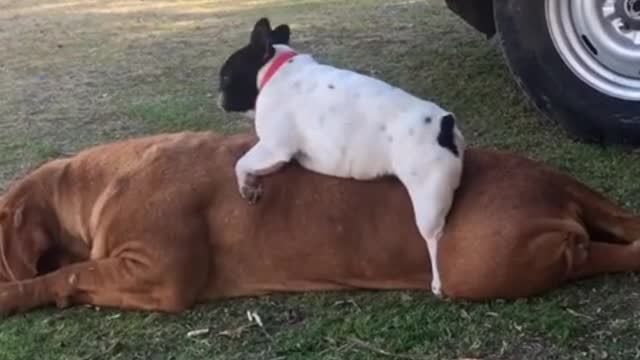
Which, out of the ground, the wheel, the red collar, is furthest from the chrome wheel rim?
the red collar

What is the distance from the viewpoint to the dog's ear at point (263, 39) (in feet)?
13.3

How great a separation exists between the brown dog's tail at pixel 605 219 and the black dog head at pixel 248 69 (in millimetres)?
1054

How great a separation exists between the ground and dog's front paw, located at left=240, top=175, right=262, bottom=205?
1.08 ft

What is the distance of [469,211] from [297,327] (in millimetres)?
628

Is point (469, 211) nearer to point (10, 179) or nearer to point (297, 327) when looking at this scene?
point (297, 327)

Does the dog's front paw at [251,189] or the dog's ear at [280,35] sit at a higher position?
the dog's ear at [280,35]

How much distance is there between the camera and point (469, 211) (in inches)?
151

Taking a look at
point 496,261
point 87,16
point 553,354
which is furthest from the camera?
point 87,16

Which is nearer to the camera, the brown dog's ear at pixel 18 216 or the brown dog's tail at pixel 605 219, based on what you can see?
the brown dog's tail at pixel 605 219

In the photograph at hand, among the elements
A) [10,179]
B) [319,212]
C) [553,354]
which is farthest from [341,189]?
[10,179]

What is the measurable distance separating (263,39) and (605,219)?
4.02 ft

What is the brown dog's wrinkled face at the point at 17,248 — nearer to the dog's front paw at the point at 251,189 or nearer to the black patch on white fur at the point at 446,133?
the dog's front paw at the point at 251,189

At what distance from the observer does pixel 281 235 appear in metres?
4.06

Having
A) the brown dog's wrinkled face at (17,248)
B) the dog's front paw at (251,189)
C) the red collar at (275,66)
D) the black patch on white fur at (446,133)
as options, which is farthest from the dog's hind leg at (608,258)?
the brown dog's wrinkled face at (17,248)
